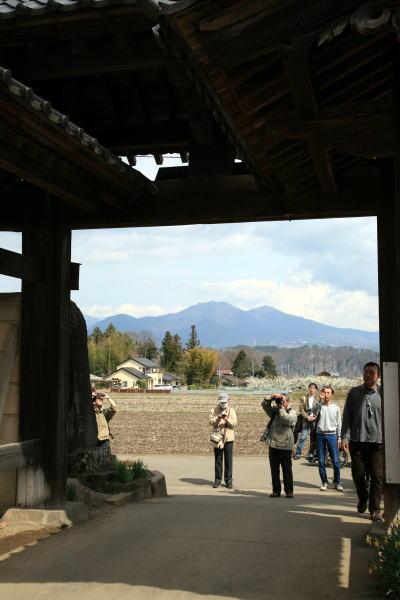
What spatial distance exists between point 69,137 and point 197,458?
42.2 feet

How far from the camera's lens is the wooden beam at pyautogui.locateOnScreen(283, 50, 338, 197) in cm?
351

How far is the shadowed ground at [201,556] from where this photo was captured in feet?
15.4

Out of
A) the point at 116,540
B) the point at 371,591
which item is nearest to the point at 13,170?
the point at 116,540

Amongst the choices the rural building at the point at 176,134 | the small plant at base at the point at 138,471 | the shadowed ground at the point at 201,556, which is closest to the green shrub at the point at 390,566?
the shadowed ground at the point at 201,556

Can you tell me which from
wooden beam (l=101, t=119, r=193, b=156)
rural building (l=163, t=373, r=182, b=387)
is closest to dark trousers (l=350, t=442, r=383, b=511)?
wooden beam (l=101, t=119, r=193, b=156)

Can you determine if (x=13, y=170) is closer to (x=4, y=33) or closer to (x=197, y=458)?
(x=4, y=33)

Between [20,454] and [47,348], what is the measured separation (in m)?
1.10

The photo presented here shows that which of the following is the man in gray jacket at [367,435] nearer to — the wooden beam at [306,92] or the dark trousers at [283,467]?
the dark trousers at [283,467]

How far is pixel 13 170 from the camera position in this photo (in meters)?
5.16

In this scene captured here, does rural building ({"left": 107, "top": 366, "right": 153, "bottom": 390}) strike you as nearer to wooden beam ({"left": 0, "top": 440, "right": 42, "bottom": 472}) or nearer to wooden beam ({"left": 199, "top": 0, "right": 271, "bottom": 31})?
wooden beam ({"left": 0, "top": 440, "right": 42, "bottom": 472})

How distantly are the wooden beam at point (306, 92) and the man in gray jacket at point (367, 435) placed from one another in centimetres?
324

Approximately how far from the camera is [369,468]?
24.6ft

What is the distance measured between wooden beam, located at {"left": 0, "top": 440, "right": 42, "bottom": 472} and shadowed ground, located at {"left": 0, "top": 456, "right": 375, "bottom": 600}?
0.76m

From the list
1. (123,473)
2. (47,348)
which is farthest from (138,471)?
(47,348)
